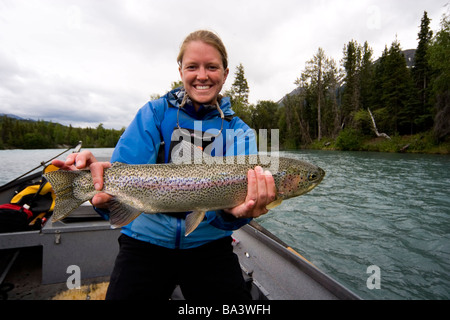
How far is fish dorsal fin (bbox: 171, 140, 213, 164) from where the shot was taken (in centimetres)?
255

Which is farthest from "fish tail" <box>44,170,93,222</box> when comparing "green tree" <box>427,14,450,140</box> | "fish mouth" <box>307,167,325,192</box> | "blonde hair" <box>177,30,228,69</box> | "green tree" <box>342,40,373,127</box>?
"green tree" <box>342,40,373,127</box>

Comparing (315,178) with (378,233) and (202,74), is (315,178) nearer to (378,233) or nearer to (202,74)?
(202,74)

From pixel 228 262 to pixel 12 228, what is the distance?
411 cm

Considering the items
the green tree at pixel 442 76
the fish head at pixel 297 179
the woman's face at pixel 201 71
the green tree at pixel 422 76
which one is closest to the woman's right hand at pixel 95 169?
the woman's face at pixel 201 71

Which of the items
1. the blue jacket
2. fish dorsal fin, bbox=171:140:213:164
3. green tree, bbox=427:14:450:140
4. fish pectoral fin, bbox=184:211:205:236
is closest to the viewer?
fish pectoral fin, bbox=184:211:205:236

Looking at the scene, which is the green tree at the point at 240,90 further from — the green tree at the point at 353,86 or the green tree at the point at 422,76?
the green tree at the point at 422,76

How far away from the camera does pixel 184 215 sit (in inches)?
96.5

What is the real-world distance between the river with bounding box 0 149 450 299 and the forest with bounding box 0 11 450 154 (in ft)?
85.6

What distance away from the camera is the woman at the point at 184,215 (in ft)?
7.52

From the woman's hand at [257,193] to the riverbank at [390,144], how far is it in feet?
123

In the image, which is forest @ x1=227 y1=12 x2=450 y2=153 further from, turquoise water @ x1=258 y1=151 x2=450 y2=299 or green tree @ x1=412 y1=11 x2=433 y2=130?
turquoise water @ x1=258 y1=151 x2=450 y2=299

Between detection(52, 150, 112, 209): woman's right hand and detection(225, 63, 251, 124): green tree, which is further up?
detection(225, 63, 251, 124): green tree
